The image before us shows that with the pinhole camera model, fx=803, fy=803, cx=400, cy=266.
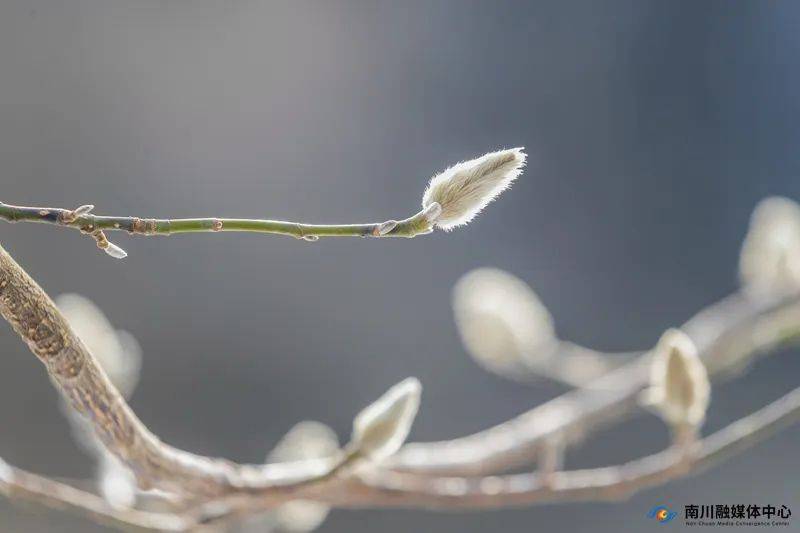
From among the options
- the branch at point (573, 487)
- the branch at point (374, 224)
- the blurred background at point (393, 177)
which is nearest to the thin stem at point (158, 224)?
the branch at point (374, 224)

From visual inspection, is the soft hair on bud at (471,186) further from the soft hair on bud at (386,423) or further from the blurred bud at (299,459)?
the blurred bud at (299,459)

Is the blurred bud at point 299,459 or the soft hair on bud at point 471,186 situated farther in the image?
the blurred bud at point 299,459

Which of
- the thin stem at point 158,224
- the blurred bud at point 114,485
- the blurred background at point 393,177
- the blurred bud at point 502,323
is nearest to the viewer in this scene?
the thin stem at point 158,224

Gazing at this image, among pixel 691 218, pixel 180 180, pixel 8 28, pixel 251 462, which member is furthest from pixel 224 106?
pixel 691 218

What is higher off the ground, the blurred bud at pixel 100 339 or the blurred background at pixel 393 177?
the blurred background at pixel 393 177

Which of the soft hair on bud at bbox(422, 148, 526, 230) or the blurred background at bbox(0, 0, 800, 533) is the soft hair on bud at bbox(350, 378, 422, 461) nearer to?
the soft hair on bud at bbox(422, 148, 526, 230)

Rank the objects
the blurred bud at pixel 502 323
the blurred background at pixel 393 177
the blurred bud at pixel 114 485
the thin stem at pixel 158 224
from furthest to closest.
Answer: the blurred background at pixel 393 177, the blurred bud at pixel 502 323, the blurred bud at pixel 114 485, the thin stem at pixel 158 224

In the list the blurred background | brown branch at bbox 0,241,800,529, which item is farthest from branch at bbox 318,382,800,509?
the blurred background
